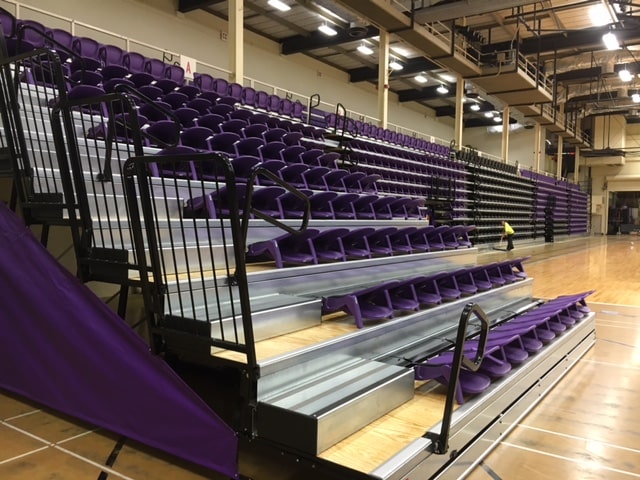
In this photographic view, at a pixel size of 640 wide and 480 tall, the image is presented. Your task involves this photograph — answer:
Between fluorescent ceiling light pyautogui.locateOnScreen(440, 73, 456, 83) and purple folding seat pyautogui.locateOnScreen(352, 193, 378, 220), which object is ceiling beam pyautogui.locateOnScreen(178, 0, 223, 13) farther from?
fluorescent ceiling light pyautogui.locateOnScreen(440, 73, 456, 83)

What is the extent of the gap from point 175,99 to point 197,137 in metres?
1.20

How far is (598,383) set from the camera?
11.2ft

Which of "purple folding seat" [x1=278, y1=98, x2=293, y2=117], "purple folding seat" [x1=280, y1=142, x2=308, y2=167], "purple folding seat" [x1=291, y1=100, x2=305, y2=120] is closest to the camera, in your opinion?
"purple folding seat" [x1=280, y1=142, x2=308, y2=167]

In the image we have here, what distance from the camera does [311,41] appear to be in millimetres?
14695

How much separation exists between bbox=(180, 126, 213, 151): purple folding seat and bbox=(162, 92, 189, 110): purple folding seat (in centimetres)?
106

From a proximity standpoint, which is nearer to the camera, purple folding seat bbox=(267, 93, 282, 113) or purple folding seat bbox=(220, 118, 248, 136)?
purple folding seat bbox=(220, 118, 248, 136)

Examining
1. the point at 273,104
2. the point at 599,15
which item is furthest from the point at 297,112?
the point at 599,15

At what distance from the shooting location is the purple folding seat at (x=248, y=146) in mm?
5105

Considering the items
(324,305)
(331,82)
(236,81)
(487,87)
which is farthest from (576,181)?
(324,305)

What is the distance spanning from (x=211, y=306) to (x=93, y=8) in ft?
33.5

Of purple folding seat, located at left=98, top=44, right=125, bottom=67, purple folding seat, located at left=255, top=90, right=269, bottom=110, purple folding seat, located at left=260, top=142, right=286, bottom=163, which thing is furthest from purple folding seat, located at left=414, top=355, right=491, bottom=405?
purple folding seat, located at left=255, top=90, right=269, bottom=110

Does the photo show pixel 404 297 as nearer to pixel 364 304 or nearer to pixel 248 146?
pixel 364 304

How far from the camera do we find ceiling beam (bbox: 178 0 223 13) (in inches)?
450

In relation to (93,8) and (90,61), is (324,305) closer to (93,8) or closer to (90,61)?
(90,61)
